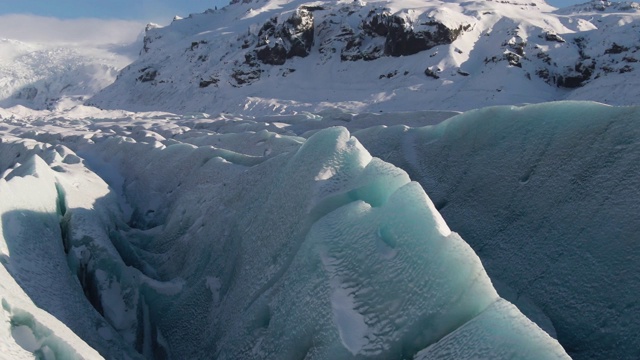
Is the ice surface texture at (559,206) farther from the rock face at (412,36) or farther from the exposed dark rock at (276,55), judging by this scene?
the exposed dark rock at (276,55)

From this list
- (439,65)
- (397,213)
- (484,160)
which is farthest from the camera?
(439,65)

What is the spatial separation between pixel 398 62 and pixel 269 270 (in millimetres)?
38193

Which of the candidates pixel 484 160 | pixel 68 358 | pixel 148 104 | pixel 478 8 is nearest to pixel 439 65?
pixel 478 8

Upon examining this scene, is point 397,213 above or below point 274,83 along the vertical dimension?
above

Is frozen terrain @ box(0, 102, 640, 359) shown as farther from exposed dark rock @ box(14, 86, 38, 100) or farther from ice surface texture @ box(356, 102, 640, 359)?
exposed dark rock @ box(14, 86, 38, 100)

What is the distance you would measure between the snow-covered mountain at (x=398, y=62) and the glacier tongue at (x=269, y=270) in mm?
25548

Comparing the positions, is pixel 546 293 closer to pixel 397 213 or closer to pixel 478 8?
pixel 397 213

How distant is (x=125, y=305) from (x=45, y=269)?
766mm

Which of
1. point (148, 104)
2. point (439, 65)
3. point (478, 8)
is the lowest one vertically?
point (148, 104)

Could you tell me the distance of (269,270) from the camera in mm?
3977

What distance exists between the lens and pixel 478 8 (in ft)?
150

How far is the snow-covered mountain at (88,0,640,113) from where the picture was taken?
110 ft

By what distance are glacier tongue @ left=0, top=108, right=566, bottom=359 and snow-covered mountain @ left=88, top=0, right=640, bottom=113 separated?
25.5 meters

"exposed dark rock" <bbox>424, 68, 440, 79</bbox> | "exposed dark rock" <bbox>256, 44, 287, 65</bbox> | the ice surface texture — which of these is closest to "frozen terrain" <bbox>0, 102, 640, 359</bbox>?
the ice surface texture
